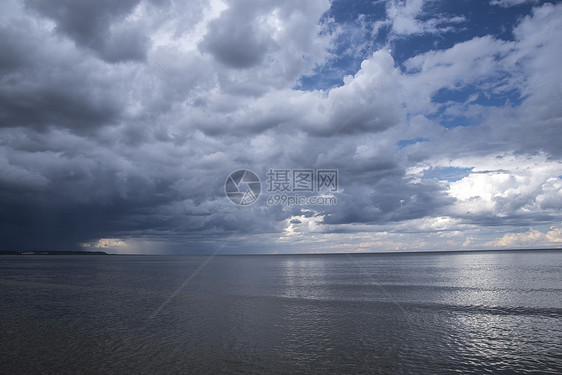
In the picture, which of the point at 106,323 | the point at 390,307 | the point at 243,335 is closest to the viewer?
the point at 243,335

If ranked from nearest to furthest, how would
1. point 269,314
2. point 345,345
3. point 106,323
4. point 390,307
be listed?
point 345,345, point 106,323, point 269,314, point 390,307

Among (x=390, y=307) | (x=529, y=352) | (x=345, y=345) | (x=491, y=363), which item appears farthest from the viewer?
(x=390, y=307)

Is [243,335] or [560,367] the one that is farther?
[243,335]

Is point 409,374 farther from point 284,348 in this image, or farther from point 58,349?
point 58,349

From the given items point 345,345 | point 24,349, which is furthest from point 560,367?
point 24,349

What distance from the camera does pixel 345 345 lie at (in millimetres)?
19812

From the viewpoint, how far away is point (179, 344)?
20.2 m

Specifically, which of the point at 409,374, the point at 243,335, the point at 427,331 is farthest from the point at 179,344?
the point at 427,331

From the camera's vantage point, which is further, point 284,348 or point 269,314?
point 269,314

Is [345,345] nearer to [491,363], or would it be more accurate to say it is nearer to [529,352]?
[491,363]

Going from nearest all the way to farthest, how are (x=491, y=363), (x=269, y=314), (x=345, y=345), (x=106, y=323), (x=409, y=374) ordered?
(x=409, y=374), (x=491, y=363), (x=345, y=345), (x=106, y=323), (x=269, y=314)

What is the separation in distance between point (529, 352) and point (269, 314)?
1769cm

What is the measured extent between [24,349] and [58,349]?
187 centimetres

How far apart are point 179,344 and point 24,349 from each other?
8.51m
